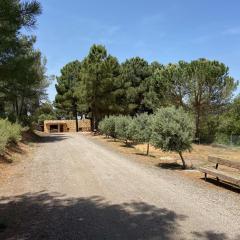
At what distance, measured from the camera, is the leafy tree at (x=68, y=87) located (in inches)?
2557

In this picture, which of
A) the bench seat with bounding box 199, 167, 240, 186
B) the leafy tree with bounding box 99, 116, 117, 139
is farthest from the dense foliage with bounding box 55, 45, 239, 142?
the bench seat with bounding box 199, 167, 240, 186

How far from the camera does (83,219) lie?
8.22 meters

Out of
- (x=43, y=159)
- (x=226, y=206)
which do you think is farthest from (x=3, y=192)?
(x=43, y=159)

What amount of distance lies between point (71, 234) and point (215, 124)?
39.6 m

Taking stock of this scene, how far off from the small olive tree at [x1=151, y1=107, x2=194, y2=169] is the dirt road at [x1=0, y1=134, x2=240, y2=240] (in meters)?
2.52

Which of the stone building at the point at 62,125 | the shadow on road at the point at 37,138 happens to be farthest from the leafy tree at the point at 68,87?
the shadow on road at the point at 37,138

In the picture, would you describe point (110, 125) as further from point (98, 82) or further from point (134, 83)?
point (134, 83)

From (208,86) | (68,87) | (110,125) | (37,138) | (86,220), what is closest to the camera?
(86,220)

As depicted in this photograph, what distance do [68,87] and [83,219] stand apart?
192 feet

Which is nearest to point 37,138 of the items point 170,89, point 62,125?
point 170,89

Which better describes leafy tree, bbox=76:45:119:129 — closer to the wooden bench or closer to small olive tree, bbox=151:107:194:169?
small olive tree, bbox=151:107:194:169

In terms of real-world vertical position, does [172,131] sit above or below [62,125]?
below

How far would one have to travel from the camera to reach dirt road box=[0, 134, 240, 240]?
7305mm

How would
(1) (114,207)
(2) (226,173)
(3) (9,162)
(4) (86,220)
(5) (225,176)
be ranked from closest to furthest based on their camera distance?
(4) (86,220)
(1) (114,207)
(5) (225,176)
(2) (226,173)
(3) (9,162)
